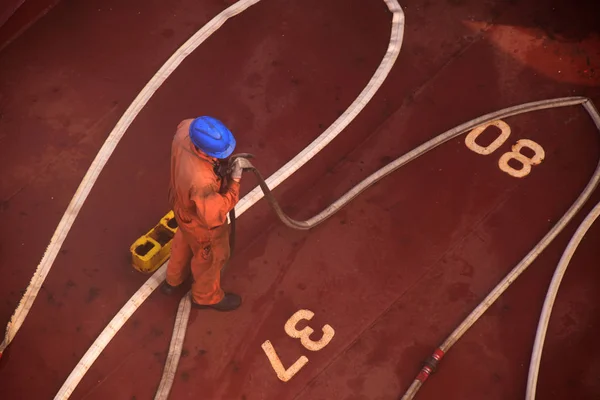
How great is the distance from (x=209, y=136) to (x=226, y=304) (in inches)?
88.4

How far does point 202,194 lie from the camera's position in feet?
16.9

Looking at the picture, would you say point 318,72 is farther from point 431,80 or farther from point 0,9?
point 0,9

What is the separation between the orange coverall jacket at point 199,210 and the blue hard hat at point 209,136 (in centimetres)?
12

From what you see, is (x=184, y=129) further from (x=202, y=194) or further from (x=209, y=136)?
(x=202, y=194)

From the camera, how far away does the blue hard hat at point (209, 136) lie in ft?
16.5

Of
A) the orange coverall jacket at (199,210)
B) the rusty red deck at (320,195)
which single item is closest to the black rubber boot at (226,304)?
the rusty red deck at (320,195)

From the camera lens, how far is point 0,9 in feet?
26.4

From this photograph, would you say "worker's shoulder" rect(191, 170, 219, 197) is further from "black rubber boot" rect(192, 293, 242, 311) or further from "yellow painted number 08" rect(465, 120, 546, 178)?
"yellow painted number 08" rect(465, 120, 546, 178)

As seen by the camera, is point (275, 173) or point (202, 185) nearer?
point (202, 185)

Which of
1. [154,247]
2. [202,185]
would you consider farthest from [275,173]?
[202,185]

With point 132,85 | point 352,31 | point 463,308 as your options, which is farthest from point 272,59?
point 463,308

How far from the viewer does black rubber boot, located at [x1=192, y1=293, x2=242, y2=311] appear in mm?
6457

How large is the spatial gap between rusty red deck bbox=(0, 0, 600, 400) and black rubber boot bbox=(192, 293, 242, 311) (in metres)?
→ 0.14

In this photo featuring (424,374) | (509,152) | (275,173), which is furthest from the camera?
(509,152)
